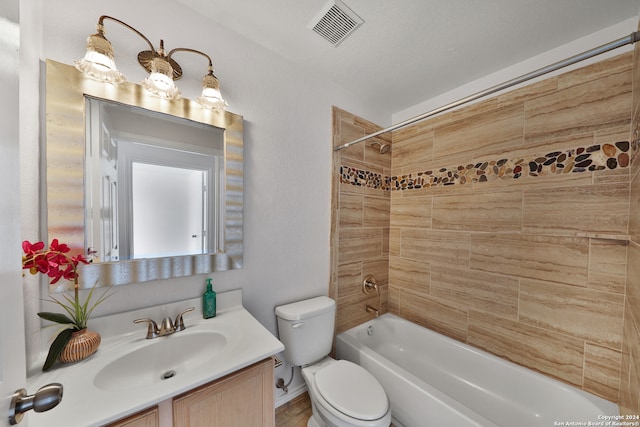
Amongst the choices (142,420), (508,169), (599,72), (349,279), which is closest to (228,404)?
(142,420)

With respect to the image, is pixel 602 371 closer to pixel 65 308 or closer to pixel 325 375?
pixel 325 375

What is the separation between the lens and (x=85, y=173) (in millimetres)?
942

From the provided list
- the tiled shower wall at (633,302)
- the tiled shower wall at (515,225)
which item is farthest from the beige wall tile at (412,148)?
the tiled shower wall at (633,302)

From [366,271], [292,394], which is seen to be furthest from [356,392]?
[366,271]

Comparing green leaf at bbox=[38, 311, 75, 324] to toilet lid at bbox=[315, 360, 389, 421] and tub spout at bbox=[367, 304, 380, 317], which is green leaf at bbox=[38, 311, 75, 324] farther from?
tub spout at bbox=[367, 304, 380, 317]

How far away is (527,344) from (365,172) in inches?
63.2

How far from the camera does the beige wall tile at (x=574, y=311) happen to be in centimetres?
118

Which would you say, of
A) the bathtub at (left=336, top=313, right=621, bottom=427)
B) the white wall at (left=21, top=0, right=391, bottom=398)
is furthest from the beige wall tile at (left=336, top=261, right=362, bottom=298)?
the bathtub at (left=336, top=313, right=621, bottom=427)

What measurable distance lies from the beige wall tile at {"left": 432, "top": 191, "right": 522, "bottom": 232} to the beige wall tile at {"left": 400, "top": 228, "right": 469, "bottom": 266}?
77mm

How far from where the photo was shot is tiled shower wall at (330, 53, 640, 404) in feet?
3.89

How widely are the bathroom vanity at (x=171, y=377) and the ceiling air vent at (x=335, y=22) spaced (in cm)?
162

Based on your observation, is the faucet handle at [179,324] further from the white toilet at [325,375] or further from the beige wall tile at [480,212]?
the beige wall tile at [480,212]

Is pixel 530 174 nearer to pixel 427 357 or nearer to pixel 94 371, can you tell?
pixel 427 357

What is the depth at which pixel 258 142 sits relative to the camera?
1.41 metres
